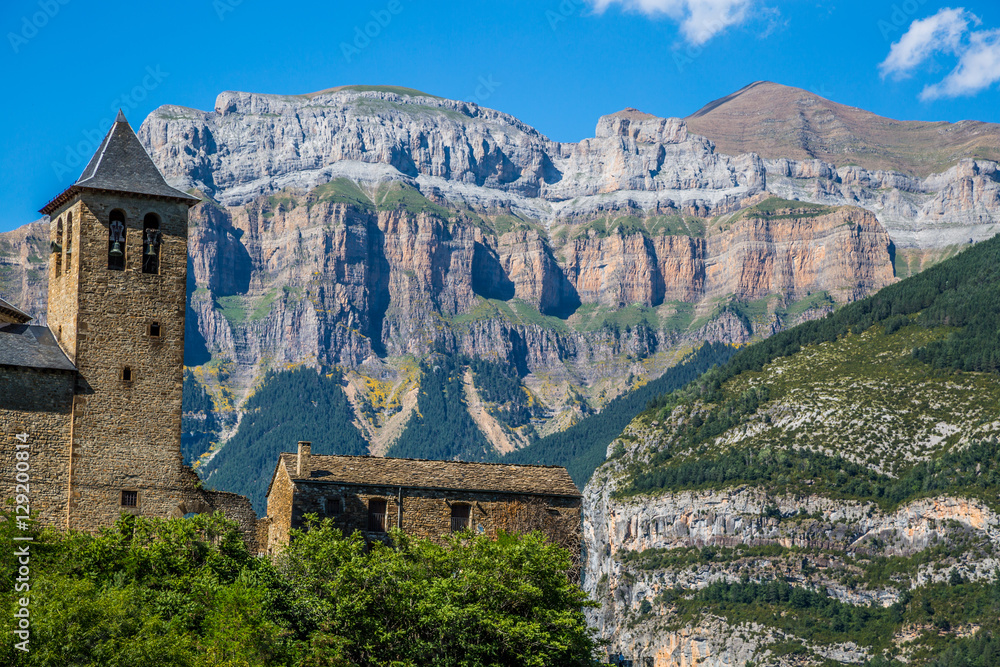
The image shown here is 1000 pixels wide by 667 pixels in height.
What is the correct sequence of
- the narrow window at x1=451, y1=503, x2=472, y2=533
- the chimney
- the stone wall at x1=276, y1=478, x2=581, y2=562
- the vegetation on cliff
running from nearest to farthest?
1. the vegetation on cliff
2. the stone wall at x1=276, y1=478, x2=581, y2=562
3. the chimney
4. the narrow window at x1=451, y1=503, x2=472, y2=533

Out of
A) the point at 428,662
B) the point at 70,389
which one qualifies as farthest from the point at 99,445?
the point at 428,662

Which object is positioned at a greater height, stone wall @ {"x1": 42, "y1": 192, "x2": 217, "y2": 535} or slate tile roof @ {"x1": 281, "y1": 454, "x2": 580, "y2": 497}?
stone wall @ {"x1": 42, "y1": 192, "x2": 217, "y2": 535}

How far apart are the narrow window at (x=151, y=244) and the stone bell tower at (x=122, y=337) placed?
0.05 meters

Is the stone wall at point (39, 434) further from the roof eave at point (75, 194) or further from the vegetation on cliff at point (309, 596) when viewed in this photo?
the roof eave at point (75, 194)

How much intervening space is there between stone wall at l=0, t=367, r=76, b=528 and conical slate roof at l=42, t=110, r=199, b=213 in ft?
32.1

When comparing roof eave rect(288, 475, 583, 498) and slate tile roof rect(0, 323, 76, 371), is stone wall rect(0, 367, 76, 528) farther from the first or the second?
roof eave rect(288, 475, 583, 498)

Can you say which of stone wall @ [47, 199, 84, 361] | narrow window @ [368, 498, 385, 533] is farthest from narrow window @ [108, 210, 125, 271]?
narrow window @ [368, 498, 385, 533]

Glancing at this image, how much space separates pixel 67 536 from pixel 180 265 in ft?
49.4

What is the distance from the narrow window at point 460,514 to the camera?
73.7 meters

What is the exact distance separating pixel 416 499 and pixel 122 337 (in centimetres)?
1801

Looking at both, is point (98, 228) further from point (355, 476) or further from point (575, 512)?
point (575, 512)

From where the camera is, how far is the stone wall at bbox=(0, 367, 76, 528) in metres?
62.9

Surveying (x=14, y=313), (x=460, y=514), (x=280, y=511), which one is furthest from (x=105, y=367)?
(x=460, y=514)

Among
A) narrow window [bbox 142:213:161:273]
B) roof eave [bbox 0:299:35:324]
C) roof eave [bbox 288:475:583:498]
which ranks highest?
narrow window [bbox 142:213:161:273]
